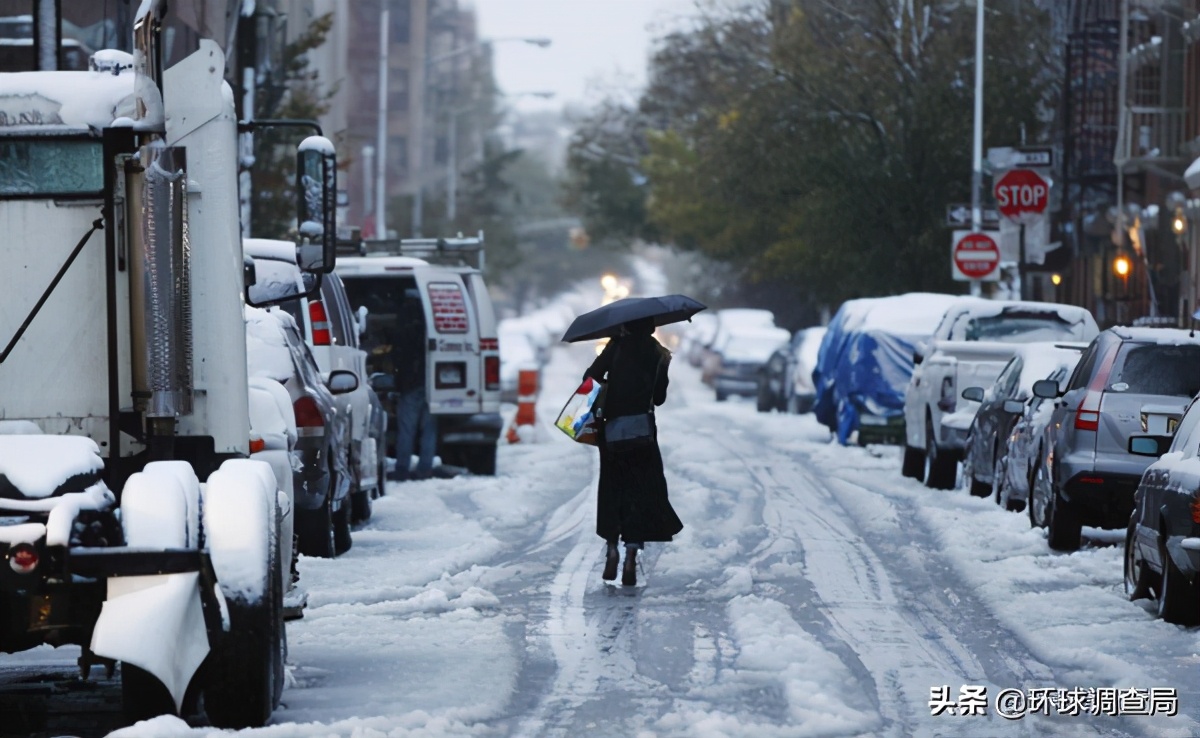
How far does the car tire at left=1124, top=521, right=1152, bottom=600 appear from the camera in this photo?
507 inches

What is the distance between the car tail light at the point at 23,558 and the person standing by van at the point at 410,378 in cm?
1488

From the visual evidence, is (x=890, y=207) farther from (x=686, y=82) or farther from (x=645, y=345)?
(x=645, y=345)

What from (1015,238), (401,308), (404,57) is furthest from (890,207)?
(404,57)

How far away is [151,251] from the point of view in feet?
28.0

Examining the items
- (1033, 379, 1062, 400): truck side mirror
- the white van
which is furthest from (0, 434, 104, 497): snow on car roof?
the white van

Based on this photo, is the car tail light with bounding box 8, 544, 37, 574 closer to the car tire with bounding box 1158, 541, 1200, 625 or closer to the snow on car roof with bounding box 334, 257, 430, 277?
the car tire with bounding box 1158, 541, 1200, 625

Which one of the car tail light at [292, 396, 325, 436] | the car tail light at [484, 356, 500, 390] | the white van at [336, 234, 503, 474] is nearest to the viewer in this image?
the car tail light at [292, 396, 325, 436]

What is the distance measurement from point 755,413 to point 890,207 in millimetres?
4708

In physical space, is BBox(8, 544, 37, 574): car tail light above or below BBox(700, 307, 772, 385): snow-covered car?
above

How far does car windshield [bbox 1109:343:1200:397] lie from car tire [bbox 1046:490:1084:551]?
85 centimetres

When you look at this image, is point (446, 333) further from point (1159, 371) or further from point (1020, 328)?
point (1159, 371)

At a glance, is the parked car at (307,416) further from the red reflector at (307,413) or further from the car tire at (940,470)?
the car tire at (940,470)

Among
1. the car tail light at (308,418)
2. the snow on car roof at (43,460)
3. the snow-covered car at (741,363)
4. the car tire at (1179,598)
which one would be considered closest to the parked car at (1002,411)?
the car tail light at (308,418)

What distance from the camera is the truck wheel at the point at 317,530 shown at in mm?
15062
